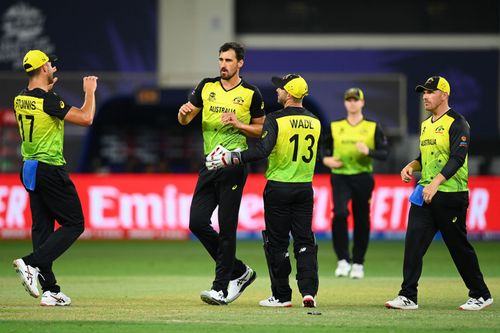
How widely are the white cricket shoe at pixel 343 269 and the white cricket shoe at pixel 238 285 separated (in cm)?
348

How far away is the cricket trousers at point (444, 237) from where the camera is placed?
1103 cm

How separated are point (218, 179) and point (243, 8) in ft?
66.4

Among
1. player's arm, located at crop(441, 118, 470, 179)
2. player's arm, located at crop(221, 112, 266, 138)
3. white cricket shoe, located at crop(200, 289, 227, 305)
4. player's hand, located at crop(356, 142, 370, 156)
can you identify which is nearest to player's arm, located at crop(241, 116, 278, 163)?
player's arm, located at crop(221, 112, 266, 138)

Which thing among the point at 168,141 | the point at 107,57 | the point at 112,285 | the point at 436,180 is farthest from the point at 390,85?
the point at 436,180

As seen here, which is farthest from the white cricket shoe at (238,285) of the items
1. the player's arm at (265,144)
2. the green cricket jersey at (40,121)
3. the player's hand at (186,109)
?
the green cricket jersey at (40,121)

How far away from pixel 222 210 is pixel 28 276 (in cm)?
199

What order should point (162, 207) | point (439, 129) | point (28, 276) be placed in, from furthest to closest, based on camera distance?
point (162, 207) < point (439, 129) < point (28, 276)

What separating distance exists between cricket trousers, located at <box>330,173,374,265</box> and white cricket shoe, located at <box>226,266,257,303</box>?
3.56 m

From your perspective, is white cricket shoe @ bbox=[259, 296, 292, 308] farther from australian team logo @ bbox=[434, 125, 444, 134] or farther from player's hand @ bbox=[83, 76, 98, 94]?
player's hand @ bbox=[83, 76, 98, 94]

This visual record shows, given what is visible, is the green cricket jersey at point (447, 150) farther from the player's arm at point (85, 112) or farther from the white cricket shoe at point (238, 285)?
the player's arm at point (85, 112)

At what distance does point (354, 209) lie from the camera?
15.3 meters

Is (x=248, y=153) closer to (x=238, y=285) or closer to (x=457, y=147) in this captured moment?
(x=238, y=285)

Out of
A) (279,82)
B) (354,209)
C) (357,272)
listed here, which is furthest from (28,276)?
(354,209)

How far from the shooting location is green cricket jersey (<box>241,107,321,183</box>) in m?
11.1
